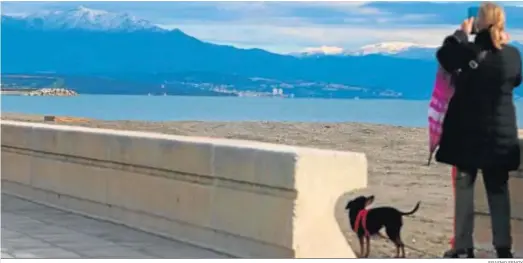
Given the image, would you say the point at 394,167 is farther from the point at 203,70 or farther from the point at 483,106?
the point at 203,70

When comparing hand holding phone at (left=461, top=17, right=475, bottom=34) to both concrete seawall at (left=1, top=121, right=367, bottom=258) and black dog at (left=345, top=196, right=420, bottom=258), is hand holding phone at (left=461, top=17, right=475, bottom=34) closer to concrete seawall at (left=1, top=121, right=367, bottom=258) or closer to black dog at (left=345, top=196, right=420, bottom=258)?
concrete seawall at (left=1, top=121, right=367, bottom=258)

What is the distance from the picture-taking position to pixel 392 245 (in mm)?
9867

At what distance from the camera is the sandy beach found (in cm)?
1056

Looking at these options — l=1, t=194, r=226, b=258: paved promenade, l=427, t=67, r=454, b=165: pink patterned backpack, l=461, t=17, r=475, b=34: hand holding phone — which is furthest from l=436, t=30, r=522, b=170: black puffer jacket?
l=1, t=194, r=226, b=258: paved promenade

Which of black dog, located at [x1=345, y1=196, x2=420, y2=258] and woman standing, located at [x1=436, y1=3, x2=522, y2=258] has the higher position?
woman standing, located at [x1=436, y1=3, x2=522, y2=258]

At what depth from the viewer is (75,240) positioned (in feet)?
32.7

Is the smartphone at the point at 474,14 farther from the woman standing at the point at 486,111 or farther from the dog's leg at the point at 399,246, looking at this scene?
the dog's leg at the point at 399,246

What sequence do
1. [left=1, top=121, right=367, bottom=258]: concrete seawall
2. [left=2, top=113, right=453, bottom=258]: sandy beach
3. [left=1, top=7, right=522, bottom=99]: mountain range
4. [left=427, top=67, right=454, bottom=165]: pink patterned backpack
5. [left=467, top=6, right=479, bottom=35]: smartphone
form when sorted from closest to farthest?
[left=1, top=121, right=367, bottom=258]: concrete seawall
[left=467, top=6, right=479, bottom=35]: smartphone
[left=427, top=67, right=454, bottom=165]: pink patterned backpack
[left=2, top=113, right=453, bottom=258]: sandy beach
[left=1, top=7, right=522, bottom=99]: mountain range

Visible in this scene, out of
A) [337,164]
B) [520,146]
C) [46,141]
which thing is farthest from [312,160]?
[46,141]

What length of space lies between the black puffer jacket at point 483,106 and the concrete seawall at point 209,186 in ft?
2.55

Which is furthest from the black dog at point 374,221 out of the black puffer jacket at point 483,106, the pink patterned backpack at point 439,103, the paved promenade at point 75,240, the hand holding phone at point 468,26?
the hand holding phone at point 468,26

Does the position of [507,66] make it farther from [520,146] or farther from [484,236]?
[484,236]

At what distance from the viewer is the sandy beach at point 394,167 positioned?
10.6 metres

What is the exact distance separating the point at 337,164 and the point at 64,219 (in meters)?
4.01
